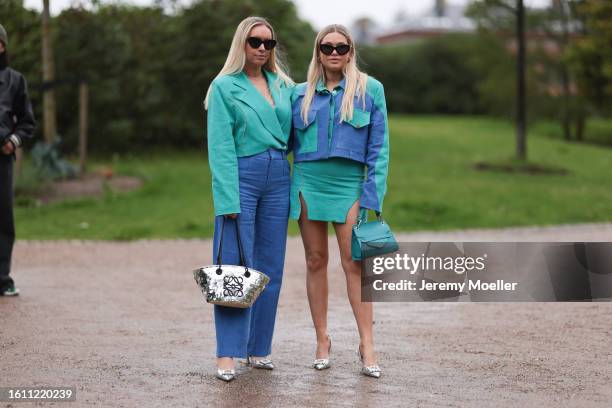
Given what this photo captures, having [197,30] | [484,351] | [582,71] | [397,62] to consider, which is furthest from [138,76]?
[397,62]

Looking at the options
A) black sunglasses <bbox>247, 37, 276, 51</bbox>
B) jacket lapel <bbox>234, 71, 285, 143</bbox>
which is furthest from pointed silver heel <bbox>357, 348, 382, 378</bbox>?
black sunglasses <bbox>247, 37, 276, 51</bbox>

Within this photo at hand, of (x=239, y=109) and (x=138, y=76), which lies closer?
(x=239, y=109)

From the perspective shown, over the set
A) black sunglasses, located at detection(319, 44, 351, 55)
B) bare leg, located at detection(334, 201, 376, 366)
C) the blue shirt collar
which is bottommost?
bare leg, located at detection(334, 201, 376, 366)

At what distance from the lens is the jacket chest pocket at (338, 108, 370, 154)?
18.0ft

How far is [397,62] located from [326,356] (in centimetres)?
3977

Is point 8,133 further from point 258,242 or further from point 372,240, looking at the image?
point 372,240

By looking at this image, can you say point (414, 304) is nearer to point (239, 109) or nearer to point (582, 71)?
point (239, 109)

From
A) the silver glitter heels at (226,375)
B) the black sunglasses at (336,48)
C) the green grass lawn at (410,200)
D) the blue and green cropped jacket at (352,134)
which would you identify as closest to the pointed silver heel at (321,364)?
the silver glitter heels at (226,375)

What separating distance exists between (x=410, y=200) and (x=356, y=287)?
30.6 feet

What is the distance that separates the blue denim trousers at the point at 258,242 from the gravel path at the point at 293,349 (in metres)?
0.22

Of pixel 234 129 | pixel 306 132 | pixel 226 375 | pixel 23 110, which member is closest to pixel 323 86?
pixel 306 132

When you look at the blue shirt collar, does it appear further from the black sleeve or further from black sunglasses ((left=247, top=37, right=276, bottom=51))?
the black sleeve

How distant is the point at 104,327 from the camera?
6.85 metres

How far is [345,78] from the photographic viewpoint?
5582mm
